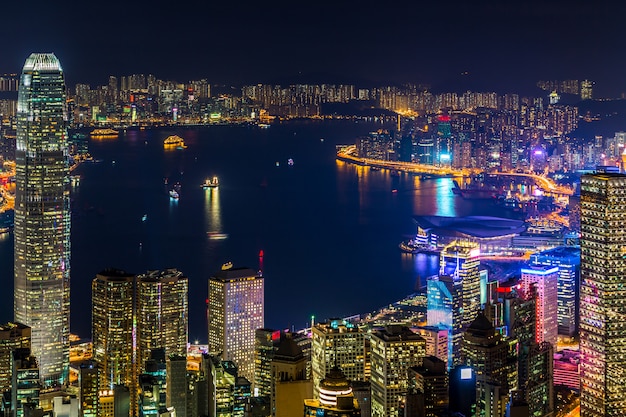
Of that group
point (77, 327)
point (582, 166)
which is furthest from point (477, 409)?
point (582, 166)

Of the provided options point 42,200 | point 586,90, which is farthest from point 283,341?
point 586,90

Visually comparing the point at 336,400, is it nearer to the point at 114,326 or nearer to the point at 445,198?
the point at 114,326

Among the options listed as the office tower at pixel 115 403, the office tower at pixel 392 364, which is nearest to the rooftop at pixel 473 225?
the office tower at pixel 392 364

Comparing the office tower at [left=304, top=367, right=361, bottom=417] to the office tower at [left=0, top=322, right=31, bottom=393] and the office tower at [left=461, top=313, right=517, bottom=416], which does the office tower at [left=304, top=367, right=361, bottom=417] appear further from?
the office tower at [left=0, top=322, right=31, bottom=393]

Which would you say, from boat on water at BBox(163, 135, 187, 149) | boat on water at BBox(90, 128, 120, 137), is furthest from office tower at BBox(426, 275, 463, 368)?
boat on water at BBox(90, 128, 120, 137)

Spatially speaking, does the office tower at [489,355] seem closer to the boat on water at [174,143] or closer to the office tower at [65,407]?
the office tower at [65,407]

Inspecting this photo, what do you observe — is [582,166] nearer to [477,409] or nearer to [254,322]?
[254,322]
